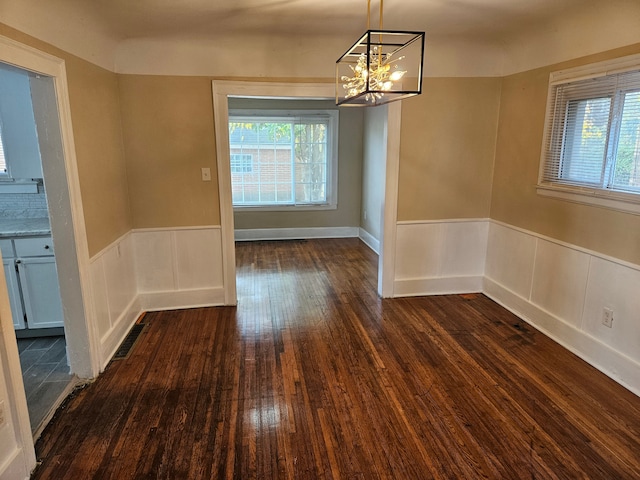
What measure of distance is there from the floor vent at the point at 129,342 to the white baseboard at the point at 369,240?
3.40 metres

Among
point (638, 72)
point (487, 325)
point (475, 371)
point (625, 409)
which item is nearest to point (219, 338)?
point (475, 371)

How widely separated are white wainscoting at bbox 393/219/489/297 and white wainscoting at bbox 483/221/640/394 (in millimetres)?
190

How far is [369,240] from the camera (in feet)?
20.6

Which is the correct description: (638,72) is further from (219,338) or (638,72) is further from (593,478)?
(219,338)

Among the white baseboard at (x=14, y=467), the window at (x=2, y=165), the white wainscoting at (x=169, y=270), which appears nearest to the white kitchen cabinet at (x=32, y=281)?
the white wainscoting at (x=169, y=270)

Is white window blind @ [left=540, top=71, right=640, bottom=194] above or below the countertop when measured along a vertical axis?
above

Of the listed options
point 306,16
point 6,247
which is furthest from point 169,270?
point 306,16

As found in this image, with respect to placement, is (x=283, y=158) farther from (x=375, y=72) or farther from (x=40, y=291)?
(x=375, y=72)

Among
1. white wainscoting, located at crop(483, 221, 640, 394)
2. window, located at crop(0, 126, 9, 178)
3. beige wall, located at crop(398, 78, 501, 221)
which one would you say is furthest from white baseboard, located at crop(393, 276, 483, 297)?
window, located at crop(0, 126, 9, 178)

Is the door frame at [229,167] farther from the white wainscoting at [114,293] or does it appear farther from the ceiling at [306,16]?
the white wainscoting at [114,293]

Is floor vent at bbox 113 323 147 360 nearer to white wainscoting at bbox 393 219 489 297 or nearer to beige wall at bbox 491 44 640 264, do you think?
white wainscoting at bbox 393 219 489 297

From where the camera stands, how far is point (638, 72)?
8.16ft

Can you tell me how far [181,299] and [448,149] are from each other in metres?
2.99

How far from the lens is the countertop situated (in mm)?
2906
